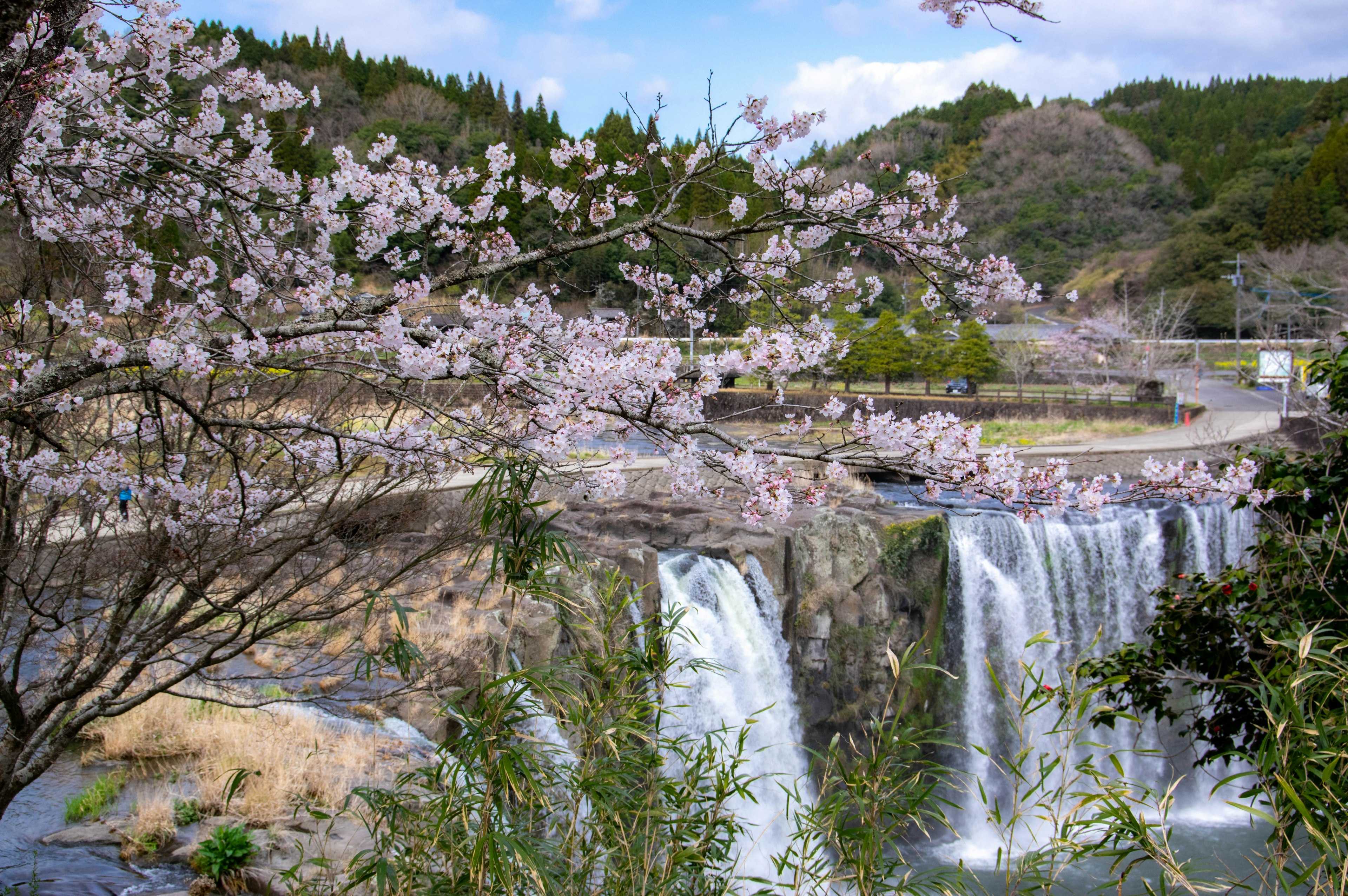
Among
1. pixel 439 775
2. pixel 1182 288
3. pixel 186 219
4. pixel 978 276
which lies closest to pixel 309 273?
pixel 186 219

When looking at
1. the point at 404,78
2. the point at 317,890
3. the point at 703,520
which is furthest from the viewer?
the point at 404,78

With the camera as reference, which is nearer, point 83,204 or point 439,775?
point 439,775

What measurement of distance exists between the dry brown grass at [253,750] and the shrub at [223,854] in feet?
1.05

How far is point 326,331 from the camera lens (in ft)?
7.43

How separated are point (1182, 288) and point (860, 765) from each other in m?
37.6

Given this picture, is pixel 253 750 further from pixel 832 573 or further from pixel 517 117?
pixel 517 117

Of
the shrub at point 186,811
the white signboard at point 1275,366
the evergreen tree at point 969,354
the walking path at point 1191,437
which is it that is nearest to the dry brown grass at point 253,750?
the shrub at point 186,811

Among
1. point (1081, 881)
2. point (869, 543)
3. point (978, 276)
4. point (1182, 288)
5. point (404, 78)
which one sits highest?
point (404, 78)

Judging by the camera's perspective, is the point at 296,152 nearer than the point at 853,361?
Yes


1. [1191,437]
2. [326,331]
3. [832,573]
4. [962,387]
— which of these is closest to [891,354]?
[962,387]

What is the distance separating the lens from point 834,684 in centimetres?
961

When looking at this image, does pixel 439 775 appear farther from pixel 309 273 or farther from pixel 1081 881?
pixel 1081 881

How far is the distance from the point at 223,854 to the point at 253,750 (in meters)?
1.18

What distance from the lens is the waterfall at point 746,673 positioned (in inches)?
299
